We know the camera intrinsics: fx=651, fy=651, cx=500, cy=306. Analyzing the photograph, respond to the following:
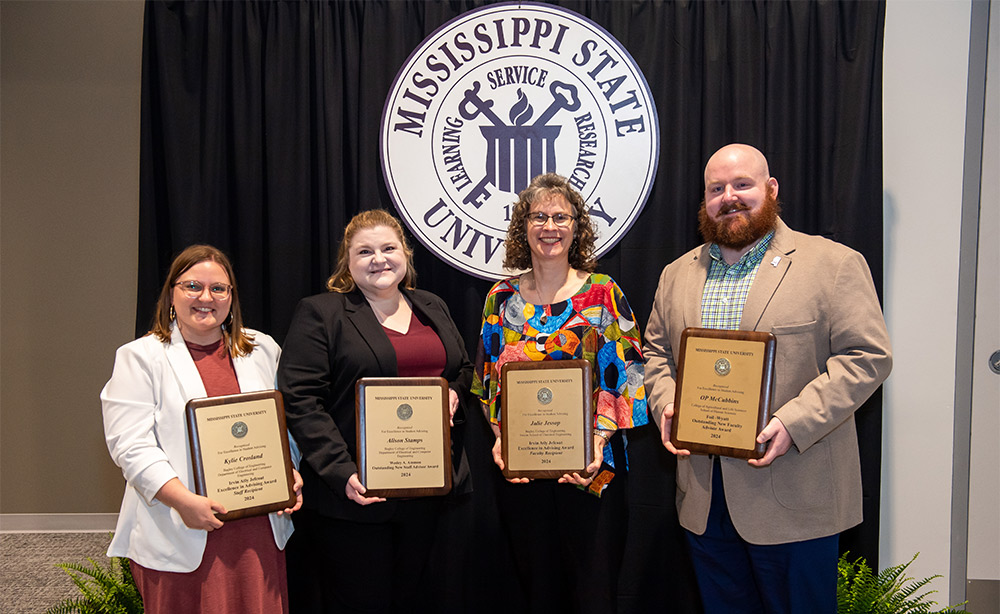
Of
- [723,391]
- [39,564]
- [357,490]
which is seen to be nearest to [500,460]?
[357,490]

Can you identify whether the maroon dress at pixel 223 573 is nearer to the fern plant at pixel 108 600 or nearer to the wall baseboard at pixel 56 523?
the fern plant at pixel 108 600

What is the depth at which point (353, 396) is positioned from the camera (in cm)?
213

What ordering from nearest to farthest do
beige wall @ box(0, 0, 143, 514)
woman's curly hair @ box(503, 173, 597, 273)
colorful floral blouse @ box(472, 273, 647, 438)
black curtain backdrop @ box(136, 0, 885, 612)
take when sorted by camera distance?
colorful floral blouse @ box(472, 273, 647, 438)
woman's curly hair @ box(503, 173, 597, 273)
black curtain backdrop @ box(136, 0, 885, 612)
beige wall @ box(0, 0, 143, 514)

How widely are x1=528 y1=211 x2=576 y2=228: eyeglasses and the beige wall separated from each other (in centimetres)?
246

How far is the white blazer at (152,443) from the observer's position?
1891 mm

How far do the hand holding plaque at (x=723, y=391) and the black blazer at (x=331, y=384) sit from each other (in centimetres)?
78

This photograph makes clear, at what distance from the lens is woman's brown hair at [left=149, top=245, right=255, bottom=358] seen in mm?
2051

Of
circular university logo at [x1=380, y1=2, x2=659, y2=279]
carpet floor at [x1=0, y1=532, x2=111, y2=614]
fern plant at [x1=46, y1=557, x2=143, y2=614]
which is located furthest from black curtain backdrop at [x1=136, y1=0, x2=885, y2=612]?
carpet floor at [x1=0, y1=532, x2=111, y2=614]

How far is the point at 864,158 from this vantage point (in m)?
2.85

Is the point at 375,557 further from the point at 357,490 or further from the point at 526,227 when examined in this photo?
the point at 526,227

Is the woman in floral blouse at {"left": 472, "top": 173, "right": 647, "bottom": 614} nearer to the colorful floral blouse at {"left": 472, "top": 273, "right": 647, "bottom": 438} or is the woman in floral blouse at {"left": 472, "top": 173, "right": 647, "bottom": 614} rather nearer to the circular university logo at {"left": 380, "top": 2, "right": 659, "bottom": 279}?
the colorful floral blouse at {"left": 472, "top": 273, "right": 647, "bottom": 438}

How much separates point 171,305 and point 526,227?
1.22m

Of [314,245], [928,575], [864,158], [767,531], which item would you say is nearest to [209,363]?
[314,245]

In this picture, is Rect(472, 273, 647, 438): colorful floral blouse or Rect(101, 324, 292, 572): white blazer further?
Rect(472, 273, 647, 438): colorful floral blouse
